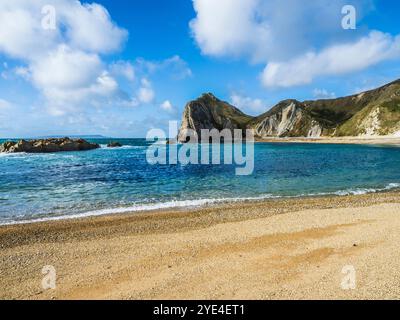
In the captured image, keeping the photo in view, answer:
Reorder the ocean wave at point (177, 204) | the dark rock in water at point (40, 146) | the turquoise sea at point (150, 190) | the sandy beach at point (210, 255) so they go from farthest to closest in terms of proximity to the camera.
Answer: the dark rock in water at point (40, 146)
the turquoise sea at point (150, 190)
the ocean wave at point (177, 204)
the sandy beach at point (210, 255)

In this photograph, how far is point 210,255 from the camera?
13.0 meters

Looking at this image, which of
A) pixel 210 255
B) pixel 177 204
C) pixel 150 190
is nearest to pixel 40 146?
pixel 150 190

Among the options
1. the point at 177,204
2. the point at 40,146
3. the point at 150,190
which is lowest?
the point at 177,204

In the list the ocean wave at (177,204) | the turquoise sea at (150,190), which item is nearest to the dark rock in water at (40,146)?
the turquoise sea at (150,190)

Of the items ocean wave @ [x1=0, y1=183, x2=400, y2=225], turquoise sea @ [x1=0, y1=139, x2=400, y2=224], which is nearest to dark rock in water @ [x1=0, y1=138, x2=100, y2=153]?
turquoise sea @ [x1=0, y1=139, x2=400, y2=224]

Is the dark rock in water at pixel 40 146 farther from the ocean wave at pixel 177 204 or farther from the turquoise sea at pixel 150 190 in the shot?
the ocean wave at pixel 177 204

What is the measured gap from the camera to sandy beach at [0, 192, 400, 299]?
9.98 metres

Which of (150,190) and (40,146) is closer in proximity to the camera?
(150,190)

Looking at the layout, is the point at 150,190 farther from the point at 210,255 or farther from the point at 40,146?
the point at 40,146

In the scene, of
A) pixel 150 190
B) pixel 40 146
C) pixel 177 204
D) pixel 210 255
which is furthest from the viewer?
pixel 40 146

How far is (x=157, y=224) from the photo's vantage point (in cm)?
1861

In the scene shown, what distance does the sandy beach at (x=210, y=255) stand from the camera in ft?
32.8
